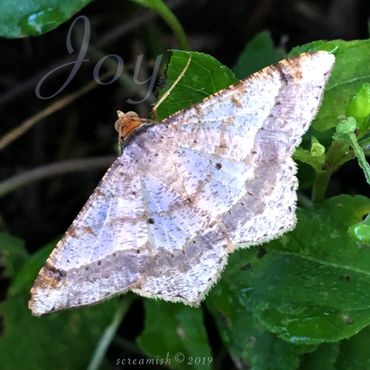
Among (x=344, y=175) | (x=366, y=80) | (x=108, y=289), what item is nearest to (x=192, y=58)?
(x=366, y=80)

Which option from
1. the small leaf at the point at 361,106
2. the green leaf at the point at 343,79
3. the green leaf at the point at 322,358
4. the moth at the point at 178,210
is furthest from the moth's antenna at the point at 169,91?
the green leaf at the point at 322,358

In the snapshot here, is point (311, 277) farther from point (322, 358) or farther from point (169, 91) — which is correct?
point (169, 91)

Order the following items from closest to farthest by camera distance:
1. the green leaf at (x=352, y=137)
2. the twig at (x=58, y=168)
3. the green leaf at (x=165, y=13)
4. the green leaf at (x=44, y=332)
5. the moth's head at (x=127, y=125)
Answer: the green leaf at (x=352, y=137) → the moth's head at (x=127, y=125) → the green leaf at (x=165, y=13) → the green leaf at (x=44, y=332) → the twig at (x=58, y=168)

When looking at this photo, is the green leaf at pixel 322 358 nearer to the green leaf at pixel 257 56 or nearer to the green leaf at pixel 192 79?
the green leaf at pixel 192 79

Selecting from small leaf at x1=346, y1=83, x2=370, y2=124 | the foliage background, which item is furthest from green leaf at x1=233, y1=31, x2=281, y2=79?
small leaf at x1=346, y1=83, x2=370, y2=124

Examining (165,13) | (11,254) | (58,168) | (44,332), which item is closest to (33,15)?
(165,13)
